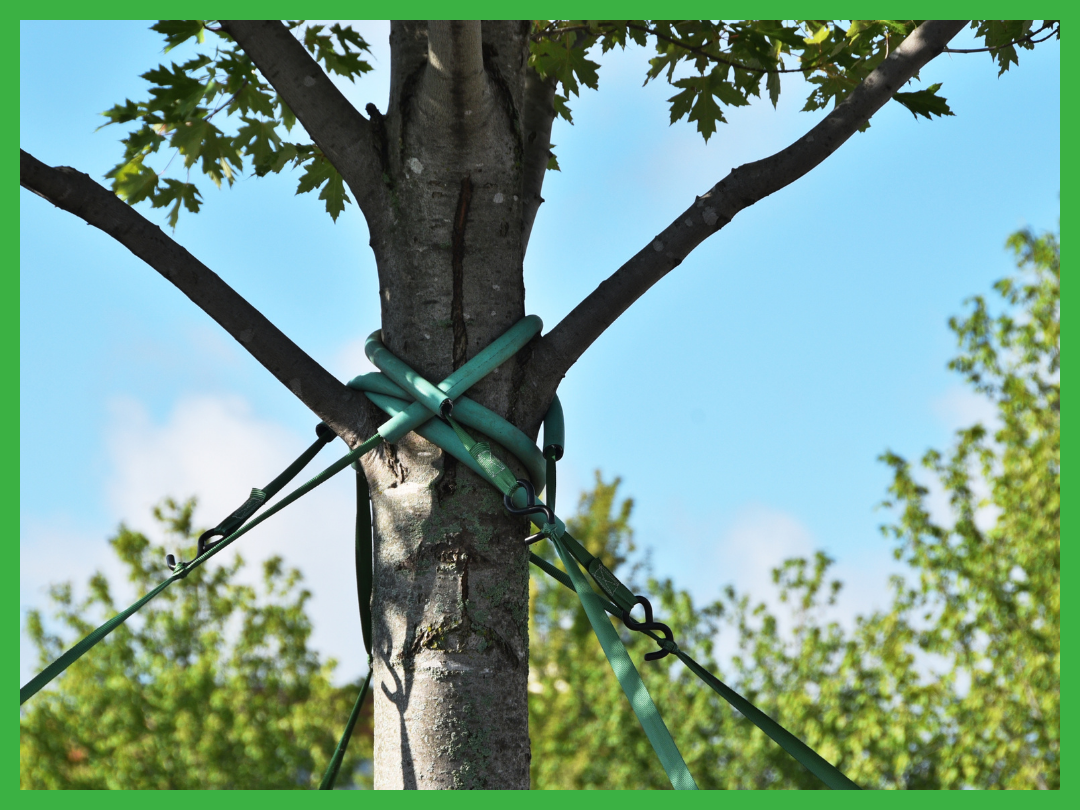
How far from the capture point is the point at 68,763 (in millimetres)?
11109

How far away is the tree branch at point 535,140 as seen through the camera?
2.28 meters

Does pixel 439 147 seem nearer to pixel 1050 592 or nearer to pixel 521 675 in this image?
pixel 521 675

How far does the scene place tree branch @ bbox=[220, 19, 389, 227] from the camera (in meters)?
2.01

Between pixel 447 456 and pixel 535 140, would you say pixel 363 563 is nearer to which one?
pixel 447 456

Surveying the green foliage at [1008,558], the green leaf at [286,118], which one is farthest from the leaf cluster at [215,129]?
the green foliage at [1008,558]

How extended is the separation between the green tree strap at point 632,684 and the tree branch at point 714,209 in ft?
1.32

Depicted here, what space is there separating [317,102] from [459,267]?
1.59 ft

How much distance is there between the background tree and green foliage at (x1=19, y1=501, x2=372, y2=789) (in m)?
9.49

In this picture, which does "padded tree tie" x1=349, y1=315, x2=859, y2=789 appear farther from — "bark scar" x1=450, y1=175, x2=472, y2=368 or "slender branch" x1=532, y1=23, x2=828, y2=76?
"slender branch" x1=532, y1=23, x2=828, y2=76

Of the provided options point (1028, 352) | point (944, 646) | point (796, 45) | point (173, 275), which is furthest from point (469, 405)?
point (1028, 352)

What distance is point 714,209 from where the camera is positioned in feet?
6.65

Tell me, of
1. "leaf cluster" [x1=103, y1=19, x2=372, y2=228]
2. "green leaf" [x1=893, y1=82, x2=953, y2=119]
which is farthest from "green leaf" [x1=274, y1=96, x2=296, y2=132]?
"green leaf" [x1=893, y1=82, x2=953, y2=119]

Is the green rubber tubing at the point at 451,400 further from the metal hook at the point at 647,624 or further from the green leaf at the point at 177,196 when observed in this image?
the green leaf at the point at 177,196

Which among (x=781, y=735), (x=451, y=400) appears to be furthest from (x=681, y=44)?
(x=781, y=735)
